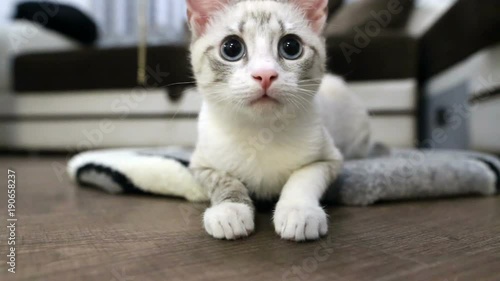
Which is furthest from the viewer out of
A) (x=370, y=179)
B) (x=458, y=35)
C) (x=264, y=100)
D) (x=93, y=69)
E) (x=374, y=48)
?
(x=93, y=69)

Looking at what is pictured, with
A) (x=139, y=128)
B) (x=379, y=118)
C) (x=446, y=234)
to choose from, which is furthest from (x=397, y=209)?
(x=139, y=128)

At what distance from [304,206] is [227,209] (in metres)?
0.15

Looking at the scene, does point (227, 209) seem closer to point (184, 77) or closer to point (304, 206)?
point (304, 206)

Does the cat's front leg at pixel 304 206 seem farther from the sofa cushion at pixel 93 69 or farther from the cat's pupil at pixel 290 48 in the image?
the sofa cushion at pixel 93 69

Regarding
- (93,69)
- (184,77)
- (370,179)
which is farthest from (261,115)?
(93,69)

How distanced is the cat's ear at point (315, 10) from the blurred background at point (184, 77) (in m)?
0.96

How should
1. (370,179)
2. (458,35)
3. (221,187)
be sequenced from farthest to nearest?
(458,35)
(370,179)
(221,187)

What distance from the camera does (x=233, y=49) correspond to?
92 centimetres

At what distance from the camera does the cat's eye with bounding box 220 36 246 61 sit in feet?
2.99

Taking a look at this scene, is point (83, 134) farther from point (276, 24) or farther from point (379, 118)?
point (276, 24)

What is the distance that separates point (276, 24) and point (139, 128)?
199 centimetres

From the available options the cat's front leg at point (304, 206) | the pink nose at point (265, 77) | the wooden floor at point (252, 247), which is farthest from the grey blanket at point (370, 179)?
the pink nose at point (265, 77)

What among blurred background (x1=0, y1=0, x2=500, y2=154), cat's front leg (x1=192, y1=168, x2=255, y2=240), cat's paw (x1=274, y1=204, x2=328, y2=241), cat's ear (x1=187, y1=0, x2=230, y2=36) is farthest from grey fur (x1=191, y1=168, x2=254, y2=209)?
blurred background (x1=0, y1=0, x2=500, y2=154)

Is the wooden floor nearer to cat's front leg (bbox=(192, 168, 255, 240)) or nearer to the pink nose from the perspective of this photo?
cat's front leg (bbox=(192, 168, 255, 240))
